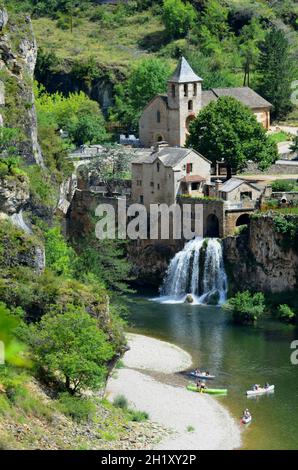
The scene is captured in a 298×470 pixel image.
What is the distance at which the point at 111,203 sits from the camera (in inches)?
4557

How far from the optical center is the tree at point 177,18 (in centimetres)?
15812

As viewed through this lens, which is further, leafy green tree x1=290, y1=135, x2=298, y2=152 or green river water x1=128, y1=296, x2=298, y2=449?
leafy green tree x1=290, y1=135, x2=298, y2=152

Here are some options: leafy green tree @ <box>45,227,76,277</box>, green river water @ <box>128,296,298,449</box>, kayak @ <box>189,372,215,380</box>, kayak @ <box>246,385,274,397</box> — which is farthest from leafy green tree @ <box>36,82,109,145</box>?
kayak @ <box>246,385,274,397</box>

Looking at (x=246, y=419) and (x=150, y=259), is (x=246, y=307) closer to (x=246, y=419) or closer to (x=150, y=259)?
(x=150, y=259)

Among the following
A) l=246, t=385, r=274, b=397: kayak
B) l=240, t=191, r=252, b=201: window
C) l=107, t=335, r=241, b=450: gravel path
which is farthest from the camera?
l=240, t=191, r=252, b=201: window

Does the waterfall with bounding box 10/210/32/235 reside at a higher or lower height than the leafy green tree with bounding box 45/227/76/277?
higher

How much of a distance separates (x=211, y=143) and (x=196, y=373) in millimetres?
30957

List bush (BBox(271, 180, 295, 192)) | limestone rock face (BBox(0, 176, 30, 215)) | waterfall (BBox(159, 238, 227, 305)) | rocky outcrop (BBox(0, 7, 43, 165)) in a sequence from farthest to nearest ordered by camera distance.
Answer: bush (BBox(271, 180, 295, 192))
waterfall (BBox(159, 238, 227, 305))
rocky outcrop (BBox(0, 7, 43, 165))
limestone rock face (BBox(0, 176, 30, 215))

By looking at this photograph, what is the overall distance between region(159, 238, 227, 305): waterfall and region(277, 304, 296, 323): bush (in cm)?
553

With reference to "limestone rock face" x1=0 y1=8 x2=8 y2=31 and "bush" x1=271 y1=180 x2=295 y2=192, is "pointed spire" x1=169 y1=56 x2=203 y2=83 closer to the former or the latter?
"bush" x1=271 y1=180 x2=295 y2=192

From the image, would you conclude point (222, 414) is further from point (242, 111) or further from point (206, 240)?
point (242, 111)

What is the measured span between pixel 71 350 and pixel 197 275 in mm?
31122

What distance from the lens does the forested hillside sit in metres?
140

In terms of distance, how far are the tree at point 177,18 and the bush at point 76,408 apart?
8521 cm
